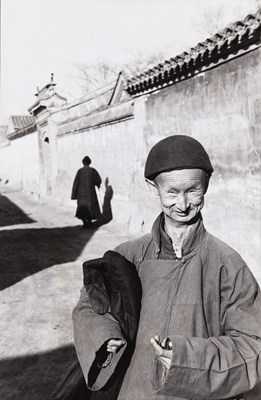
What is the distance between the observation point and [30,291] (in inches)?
220

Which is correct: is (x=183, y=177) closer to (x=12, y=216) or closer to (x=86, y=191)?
(x=86, y=191)

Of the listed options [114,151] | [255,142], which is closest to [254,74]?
[255,142]

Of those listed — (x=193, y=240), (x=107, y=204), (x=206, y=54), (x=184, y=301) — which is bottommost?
(x=107, y=204)

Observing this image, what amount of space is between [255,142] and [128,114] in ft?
16.7

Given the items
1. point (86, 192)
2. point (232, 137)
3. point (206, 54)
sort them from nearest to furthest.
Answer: point (232, 137) → point (206, 54) → point (86, 192)

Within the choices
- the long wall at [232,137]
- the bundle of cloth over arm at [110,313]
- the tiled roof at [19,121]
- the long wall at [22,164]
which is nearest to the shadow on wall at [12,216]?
the long wall at [22,164]

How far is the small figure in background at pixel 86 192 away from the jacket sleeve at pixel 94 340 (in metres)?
8.87

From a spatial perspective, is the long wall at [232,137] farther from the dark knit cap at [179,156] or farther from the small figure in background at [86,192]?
the dark knit cap at [179,156]

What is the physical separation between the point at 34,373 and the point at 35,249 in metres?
4.85

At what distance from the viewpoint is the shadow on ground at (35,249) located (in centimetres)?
660

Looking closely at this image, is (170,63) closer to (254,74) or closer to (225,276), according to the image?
(254,74)

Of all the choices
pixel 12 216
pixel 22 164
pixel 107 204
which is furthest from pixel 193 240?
pixel 22 164

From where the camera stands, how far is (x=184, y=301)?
4.67 ft

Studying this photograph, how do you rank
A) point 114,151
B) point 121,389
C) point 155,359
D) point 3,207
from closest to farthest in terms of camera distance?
point 155,359
point 121,389
point 114,151
point 3,207
